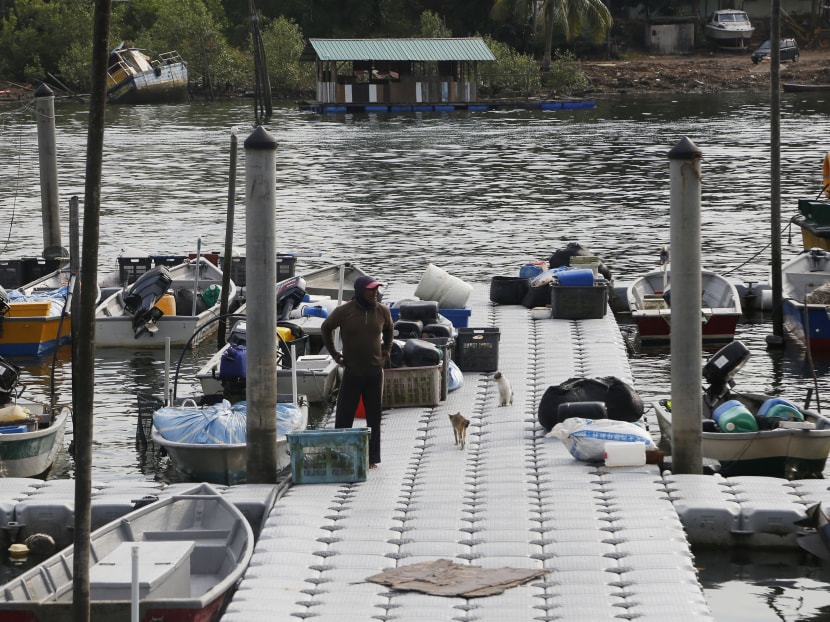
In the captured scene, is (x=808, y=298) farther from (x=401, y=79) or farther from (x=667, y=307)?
(x=401, y=79)

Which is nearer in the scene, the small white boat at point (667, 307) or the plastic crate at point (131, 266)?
the small white boat at point (667, 307)

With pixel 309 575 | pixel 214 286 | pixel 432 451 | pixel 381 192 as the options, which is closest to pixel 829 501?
pixel 432 451

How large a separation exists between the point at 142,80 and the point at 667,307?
66620mm

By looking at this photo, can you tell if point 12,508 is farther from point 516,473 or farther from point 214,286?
point 214,286

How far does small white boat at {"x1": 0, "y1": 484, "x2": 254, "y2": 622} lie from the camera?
10.1m

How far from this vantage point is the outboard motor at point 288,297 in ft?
71.2

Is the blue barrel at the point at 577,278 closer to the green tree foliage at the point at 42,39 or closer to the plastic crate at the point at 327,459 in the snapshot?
the plastic crate at the point at 327,459

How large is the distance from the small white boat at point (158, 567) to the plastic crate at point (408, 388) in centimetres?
398

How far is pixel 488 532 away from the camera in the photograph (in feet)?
39.7

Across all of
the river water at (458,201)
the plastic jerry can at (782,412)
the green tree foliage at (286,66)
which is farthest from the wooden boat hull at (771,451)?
the green tree foliage at (286,66)

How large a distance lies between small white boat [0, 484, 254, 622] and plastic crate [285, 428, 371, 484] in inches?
39.1

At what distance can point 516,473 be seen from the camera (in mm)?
13734

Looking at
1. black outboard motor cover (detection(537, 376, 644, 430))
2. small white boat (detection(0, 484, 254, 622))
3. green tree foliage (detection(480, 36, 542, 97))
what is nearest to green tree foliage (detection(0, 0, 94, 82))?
green tree foliage (detection(480, 36, 542, 97))

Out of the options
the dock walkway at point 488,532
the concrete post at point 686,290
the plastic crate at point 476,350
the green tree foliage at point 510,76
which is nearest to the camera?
the dock walkway at point 488,532
